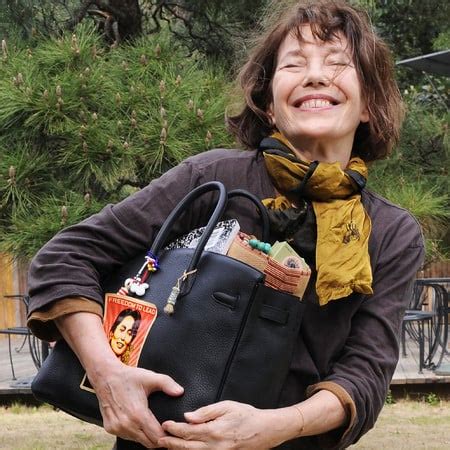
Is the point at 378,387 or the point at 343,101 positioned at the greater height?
the point at 343,101

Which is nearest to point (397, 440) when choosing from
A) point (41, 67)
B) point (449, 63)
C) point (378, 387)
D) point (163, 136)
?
point (449, 63)

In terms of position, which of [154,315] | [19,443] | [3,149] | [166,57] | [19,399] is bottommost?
[19,399]

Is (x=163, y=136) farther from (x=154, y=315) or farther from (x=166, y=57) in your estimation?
(x=154, y=315)

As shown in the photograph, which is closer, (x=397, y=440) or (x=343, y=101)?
(x=343, y=101)

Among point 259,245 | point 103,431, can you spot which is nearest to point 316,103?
point 259,245

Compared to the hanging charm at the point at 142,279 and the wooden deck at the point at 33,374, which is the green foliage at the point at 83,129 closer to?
the hanging charm at the point at 142,279

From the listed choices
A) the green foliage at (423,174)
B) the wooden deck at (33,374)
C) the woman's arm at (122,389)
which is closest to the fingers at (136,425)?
the woman's arm at (122,389)

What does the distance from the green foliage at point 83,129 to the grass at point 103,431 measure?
5.04 ft

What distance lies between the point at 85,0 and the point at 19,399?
2.84 m

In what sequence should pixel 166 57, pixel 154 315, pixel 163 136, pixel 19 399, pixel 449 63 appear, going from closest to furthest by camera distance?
pixel 154 315 → pixel 163 136 → pixel 166 57 → pixel 449 63 → pixel 19 399

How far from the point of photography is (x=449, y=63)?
4.50 metres

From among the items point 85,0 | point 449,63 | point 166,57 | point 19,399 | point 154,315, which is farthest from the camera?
point 19,399

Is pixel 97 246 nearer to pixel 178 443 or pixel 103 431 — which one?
pixel 178 443

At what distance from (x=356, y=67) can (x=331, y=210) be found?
0.78ft
